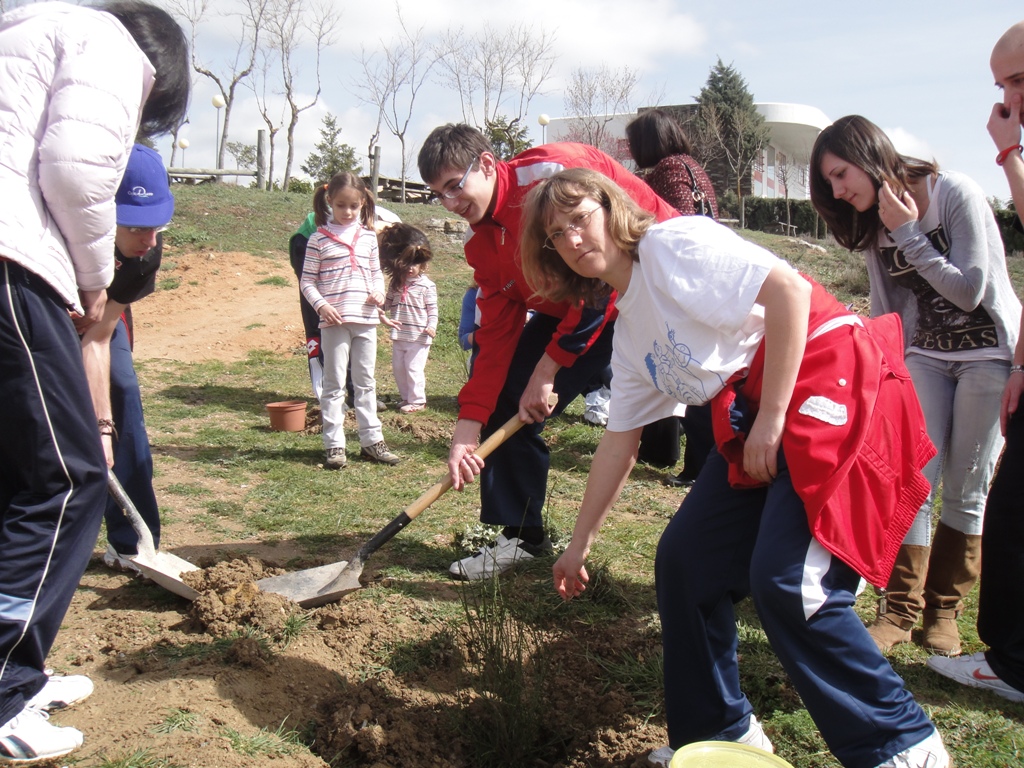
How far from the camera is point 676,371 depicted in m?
2.15

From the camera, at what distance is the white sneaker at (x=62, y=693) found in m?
2.45

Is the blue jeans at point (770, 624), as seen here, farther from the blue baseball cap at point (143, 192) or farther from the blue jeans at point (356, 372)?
the blue jeans at point (356, 372)

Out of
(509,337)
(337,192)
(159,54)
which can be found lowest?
(509,337)

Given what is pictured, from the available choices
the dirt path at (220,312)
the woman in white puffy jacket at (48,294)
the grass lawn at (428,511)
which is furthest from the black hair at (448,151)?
the dirt path at (220,312)

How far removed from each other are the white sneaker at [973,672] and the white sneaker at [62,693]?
8.89 ft

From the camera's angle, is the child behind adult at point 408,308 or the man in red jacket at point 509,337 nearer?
the man in red jacket at point 509,337

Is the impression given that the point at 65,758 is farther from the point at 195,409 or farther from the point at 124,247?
the point at 195,409

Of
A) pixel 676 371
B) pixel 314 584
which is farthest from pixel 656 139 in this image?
pixel 314 584

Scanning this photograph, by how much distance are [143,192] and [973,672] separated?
3089mm

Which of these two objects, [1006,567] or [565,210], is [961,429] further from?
[565,210]

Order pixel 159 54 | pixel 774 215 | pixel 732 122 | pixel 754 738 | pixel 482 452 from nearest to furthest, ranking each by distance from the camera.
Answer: pixel 754 738
pixel 159 54
pixel 482 452
pixel 774 215
pixel 732 122

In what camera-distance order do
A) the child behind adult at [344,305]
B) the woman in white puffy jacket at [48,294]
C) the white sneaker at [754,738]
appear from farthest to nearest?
the child behind adult at [344,305]
the white sneaker at [754,738]
the woman in white puffy jacket at [48,294]

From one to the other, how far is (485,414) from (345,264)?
2818mm

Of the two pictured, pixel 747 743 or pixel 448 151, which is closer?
pixel 747 743
